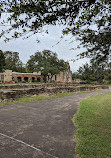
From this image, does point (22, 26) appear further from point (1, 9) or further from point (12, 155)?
point (12, 155)

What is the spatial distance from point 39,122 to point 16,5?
Answer: 401 centimetres

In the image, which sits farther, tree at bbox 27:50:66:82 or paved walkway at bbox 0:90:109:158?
tree at bbox 27:50:66:82

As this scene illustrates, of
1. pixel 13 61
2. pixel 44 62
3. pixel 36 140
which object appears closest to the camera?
pixel 36 140

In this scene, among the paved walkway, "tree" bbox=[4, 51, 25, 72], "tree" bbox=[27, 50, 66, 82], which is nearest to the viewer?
the paved walkway

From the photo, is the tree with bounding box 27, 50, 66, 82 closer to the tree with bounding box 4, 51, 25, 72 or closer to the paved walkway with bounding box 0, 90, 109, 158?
the tree with bounding box 4, 51, 25, 72

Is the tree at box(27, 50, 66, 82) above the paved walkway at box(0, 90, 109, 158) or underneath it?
above

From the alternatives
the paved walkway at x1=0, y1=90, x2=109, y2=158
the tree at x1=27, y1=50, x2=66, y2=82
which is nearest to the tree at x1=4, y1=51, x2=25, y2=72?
the tree at x1=27, y1=50, x2=66, y2=82

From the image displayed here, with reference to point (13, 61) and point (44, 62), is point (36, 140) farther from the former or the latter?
point (13, 61)

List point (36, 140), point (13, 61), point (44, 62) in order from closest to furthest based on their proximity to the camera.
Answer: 1. point (36, 140)
2. point (44, 62)
3. point (13, 61)

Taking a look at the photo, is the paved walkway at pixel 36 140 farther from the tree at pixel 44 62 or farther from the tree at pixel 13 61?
the tree at pixel 13 61

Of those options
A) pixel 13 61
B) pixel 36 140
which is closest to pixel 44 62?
pixel 13 61

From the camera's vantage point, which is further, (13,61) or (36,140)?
(13,61)

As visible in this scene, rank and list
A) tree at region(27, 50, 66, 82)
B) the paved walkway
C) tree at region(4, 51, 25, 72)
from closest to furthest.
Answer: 1. the paved walkway
2. tree at region(27, 50, 66, 82)
3. tree at region(4, 51, 25, 72)

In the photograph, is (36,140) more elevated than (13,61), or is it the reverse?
(13,61)
